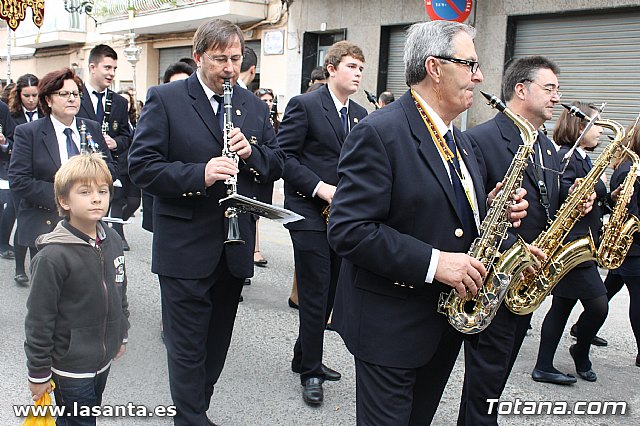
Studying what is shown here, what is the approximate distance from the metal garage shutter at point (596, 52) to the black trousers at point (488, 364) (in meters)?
7.81

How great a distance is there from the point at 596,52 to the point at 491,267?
8.97m

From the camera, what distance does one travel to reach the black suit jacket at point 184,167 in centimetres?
340

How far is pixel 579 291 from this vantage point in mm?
4809

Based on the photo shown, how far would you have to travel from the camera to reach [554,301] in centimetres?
500

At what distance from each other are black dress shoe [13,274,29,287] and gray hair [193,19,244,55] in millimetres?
4380

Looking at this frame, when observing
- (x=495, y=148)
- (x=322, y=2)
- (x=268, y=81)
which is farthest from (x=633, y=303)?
(x=268, y=81)

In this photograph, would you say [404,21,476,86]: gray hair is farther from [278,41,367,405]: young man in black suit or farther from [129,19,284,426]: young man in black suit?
[278,41,367,405]: young man in black suit

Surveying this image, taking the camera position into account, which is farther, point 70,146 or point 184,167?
point 70,146

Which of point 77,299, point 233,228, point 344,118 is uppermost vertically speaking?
point 344,118

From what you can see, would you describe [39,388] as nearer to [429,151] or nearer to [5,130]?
[429,151]

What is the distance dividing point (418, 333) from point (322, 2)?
13.7 m

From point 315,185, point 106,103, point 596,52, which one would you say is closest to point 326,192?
point 315,185

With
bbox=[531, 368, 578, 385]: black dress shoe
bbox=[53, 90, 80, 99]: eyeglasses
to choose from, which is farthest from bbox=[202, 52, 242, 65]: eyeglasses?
bbox=[531, 368, 578, 385]: black dress shoe

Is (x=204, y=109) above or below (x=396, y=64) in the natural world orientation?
below
